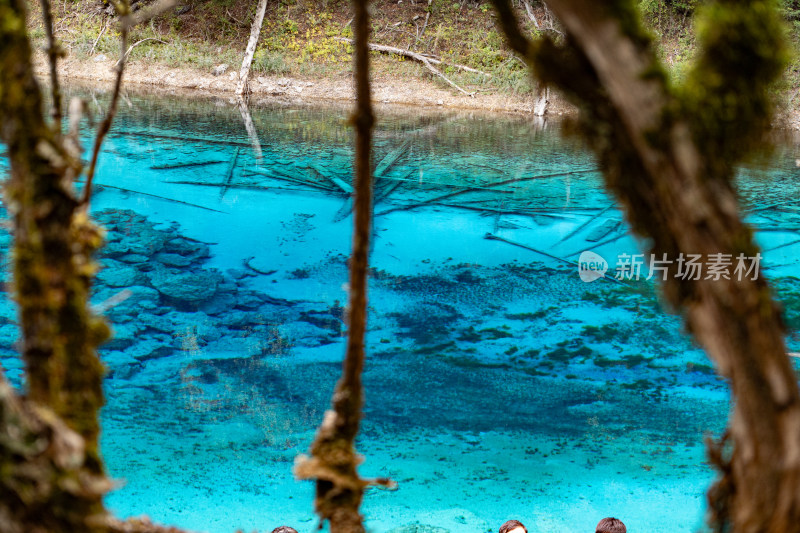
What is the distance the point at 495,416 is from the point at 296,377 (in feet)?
4.69

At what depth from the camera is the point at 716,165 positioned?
56 cm

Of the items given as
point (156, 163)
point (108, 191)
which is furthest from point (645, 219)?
point (156, 163)

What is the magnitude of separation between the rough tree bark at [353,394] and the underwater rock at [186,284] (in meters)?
5.08

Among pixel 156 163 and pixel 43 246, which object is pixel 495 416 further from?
pixel 156 163

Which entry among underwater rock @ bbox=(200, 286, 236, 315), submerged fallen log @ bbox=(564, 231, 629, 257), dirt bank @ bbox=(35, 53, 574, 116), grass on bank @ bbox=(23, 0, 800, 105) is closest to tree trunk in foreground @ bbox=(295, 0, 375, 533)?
underwater rock @ bbox=(200, 286, 236, 315)

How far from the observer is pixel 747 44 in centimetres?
60

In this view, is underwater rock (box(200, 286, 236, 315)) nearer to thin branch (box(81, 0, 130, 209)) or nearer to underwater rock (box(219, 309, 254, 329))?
underwater rock (box(219, 309, 254, 329))

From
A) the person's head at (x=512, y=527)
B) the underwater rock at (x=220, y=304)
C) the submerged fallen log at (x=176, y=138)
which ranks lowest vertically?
the person's head at (x=512, y=527)

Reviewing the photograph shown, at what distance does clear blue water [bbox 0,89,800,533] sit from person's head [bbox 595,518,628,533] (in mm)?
214

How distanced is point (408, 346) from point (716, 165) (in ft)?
15.5

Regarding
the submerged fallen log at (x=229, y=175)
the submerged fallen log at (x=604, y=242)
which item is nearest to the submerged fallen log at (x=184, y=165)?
the submerged fallen log at (x=229, y=175)

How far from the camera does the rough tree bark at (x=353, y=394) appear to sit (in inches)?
30.8

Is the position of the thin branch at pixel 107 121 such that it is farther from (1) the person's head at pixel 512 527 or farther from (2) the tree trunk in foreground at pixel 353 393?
(1) the person's head at pixel 512 527
